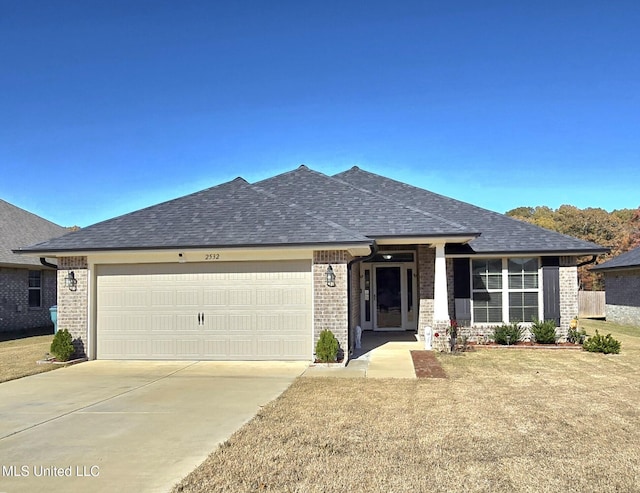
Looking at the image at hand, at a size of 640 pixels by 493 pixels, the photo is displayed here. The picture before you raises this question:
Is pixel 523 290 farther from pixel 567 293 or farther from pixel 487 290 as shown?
pixel 567 293

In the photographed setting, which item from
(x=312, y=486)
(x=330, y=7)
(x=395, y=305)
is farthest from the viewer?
(x=395, y=305)

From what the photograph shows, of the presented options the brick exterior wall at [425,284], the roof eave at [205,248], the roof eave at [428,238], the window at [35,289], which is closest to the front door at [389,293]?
the brick exterior wall at [425,284]

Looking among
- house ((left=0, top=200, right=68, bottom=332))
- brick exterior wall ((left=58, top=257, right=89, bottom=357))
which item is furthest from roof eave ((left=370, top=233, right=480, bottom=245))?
house ((left=0, top=200, right=68, bottom=332))

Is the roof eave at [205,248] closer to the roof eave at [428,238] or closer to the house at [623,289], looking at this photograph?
the roof eave at [428,238]

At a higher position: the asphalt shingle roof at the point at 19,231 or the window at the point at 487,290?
the asphalt shingle roof at the point at 19,231

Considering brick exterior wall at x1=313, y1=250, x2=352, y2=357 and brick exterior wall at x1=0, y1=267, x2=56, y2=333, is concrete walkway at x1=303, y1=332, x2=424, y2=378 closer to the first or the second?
brick exterior wall at x1=313, y1=250, x2=352, y2=357

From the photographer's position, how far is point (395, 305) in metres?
17.8

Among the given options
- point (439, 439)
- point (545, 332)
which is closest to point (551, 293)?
point (545, 332)

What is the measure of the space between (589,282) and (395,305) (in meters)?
31.9

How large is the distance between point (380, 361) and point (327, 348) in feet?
5.08

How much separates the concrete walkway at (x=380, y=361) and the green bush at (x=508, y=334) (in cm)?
214

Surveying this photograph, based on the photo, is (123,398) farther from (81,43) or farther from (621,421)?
(81,43)

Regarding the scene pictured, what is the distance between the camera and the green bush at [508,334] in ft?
48.2

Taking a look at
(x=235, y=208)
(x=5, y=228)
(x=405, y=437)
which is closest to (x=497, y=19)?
(x=235, y=208)
